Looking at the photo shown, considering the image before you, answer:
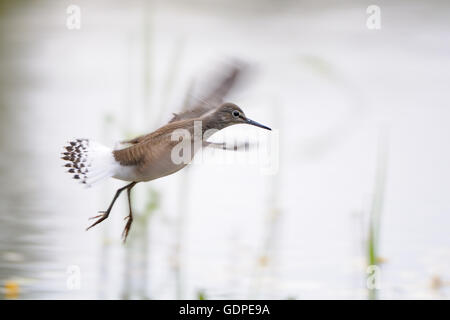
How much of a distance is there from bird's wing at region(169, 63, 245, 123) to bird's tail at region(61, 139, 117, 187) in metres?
0.11

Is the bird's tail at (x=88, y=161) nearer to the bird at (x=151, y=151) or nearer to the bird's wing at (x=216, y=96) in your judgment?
the bird at (x=151, y=151)

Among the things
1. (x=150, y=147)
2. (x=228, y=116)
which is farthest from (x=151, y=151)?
(x=228, y=116)

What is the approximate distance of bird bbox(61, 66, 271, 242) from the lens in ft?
3.46

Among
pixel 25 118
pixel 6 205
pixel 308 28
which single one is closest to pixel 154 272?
pixel 6 205

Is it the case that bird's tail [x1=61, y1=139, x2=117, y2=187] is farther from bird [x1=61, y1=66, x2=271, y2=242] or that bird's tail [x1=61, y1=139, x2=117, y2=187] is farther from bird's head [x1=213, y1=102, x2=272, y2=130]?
bird's head [x1=213, y1=102, x2=272, y2=130]

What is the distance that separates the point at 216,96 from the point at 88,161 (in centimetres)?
19

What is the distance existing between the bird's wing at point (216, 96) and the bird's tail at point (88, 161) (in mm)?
113

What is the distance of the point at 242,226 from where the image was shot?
9.69 ft

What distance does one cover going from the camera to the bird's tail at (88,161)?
1066mm

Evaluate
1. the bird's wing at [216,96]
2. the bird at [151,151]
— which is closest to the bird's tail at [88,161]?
the bird at [151,151]

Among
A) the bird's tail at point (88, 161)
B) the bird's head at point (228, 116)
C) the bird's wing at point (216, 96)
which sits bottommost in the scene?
the bird's tail at point (88, 161)

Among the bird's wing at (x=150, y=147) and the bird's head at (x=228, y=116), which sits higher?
the bird's head at (x=228, y=116)
